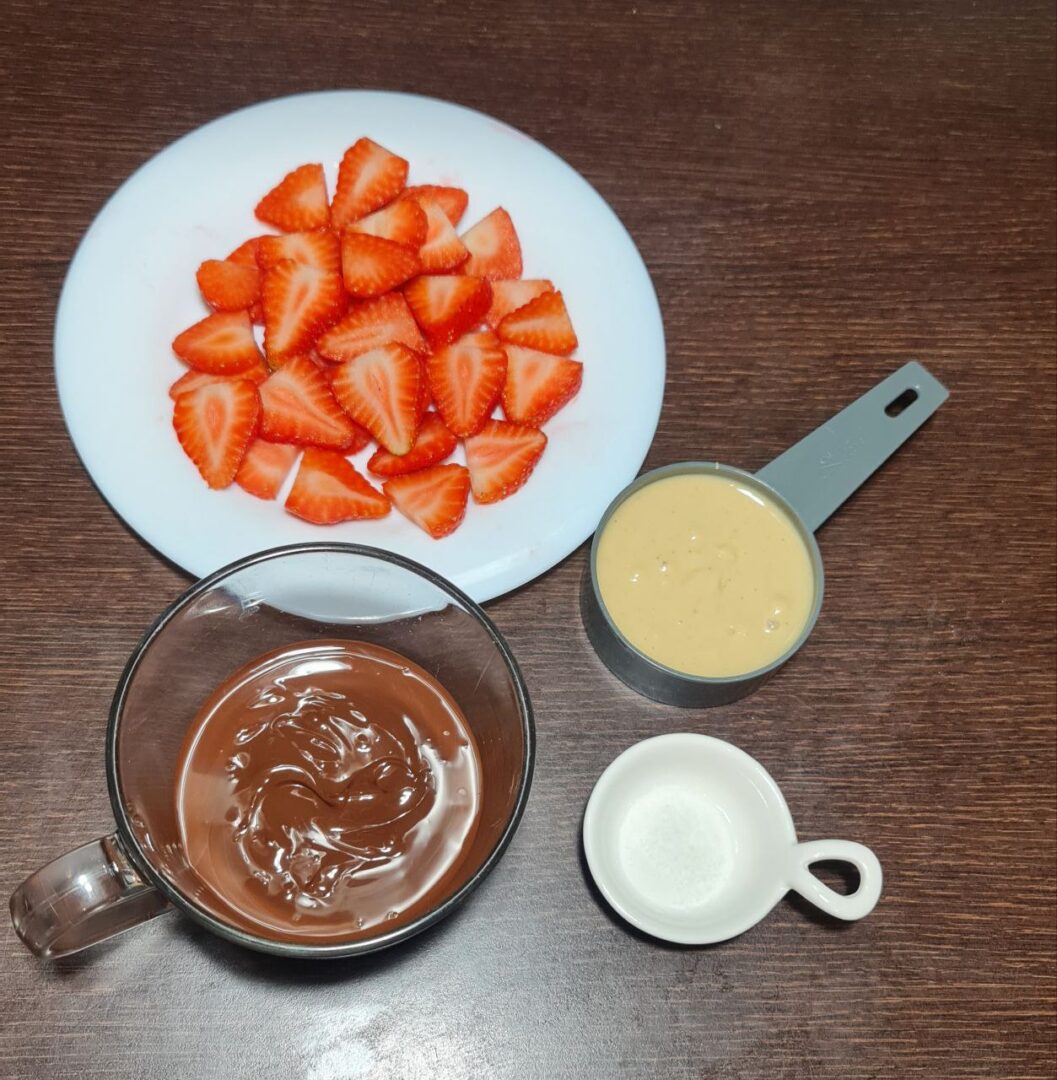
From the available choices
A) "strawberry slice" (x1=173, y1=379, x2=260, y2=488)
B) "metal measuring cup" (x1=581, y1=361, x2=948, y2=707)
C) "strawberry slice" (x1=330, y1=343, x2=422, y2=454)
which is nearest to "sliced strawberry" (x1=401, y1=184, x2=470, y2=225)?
"strawberry slice" (x1=330, y1=343, x2=422, y2=454)

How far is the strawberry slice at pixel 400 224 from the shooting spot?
1.44 meters

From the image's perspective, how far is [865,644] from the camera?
4.62ft

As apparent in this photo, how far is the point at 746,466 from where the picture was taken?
1.47 m

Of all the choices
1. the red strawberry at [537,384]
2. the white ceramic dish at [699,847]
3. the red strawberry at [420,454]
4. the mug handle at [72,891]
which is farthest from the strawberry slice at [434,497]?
the mug handle at [72,891]

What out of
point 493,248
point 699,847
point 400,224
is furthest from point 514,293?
point 699,847

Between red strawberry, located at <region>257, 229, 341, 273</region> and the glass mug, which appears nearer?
the glass mug

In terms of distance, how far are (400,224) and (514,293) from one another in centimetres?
18

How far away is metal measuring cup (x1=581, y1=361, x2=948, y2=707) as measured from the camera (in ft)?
4.19

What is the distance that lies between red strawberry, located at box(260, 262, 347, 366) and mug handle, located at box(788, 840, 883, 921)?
0.89 metres

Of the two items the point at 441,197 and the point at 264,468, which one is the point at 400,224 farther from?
the point at 264,468

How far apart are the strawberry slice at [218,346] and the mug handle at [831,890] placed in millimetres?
920

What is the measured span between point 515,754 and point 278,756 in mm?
248

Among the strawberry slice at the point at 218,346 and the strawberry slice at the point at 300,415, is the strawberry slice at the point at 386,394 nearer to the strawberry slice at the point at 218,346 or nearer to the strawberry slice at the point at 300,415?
the strawberry slice at the point at 300,415

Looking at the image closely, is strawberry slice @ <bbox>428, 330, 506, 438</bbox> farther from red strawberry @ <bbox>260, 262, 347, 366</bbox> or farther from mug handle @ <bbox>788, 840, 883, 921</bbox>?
mug handle @ <bbox>788, 840, 883, 921</bbox>
